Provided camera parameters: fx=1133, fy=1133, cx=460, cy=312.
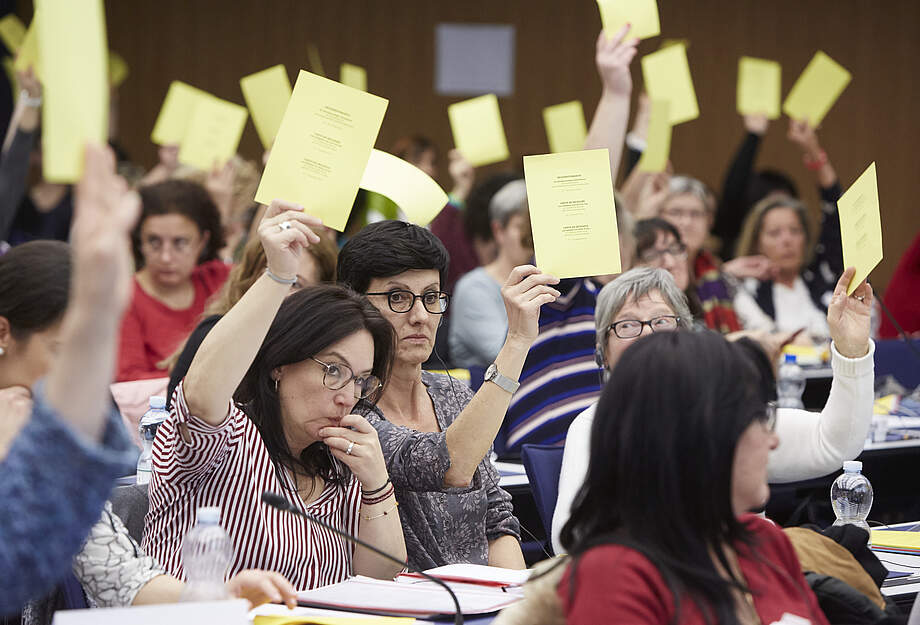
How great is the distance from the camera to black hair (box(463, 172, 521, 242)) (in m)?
5.48

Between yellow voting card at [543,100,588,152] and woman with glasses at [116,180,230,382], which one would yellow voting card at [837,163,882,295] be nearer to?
woman with glasses at [116,180,230,382]

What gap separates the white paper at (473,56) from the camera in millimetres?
8797

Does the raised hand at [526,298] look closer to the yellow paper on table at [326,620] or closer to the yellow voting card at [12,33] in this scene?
the yellow paper on table at [326,620]

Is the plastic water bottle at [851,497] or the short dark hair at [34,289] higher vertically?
the short dark hair at [34,289]

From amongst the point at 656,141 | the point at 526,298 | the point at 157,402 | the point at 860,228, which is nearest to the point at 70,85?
the point at 526,298

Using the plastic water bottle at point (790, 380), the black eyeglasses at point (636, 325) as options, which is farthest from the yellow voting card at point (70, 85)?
the plastic water bottle at point (790, 380)

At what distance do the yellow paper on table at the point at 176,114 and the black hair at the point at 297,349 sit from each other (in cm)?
307

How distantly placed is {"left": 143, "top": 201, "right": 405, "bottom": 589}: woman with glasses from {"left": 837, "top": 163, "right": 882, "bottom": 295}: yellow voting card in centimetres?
101

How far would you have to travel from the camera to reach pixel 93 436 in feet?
4.12

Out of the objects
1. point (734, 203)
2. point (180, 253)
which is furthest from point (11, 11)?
point (734, 203)

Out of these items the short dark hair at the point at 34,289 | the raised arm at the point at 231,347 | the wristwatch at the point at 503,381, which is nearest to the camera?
the raised arm at the point at 231,347

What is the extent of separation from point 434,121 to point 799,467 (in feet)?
22.1

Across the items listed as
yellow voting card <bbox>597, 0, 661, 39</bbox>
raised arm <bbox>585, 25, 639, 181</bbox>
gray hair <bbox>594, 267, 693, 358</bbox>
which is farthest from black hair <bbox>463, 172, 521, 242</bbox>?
gray hair <bbox>594, 267, 693, 358</bbox>

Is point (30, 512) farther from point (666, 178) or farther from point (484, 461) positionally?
point (666, 178)
